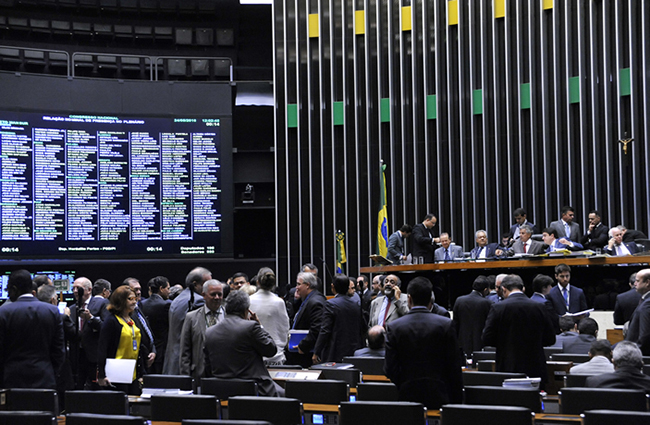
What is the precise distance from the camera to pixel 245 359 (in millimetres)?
4812

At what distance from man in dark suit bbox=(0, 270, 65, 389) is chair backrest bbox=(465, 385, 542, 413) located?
10.1 feet

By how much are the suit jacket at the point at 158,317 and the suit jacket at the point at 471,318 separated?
308 cm

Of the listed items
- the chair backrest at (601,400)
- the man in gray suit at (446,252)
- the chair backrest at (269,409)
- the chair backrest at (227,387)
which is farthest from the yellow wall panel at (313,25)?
the chair backrest at (269,409)

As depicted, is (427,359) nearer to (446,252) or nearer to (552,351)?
(552,351)

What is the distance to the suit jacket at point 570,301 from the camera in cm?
780

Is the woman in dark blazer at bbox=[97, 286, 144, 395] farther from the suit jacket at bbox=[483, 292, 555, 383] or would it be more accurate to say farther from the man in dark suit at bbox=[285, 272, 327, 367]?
the suit jacket at bbox=[483, 292, 555, 383]

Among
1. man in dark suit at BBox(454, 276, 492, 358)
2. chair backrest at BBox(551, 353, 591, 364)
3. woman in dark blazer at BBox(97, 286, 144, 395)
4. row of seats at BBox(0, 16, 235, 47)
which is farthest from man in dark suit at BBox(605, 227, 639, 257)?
row of seats at BBox(0, 16, 235, 47)

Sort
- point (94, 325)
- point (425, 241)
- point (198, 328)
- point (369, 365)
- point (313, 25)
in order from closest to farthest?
point (198, 328) → point (369, 365) → point (94, 325) → point (425, 241) → point (313, 25)

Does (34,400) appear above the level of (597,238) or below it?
below

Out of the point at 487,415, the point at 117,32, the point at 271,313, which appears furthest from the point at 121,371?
the point at 117,32

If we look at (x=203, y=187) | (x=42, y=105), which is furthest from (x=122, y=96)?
(x=203, y=187)

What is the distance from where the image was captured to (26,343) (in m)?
5.25

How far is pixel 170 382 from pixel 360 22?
496 inches

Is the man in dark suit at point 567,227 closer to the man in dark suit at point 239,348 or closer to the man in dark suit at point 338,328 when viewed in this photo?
the man in dark suit at point 338,328
